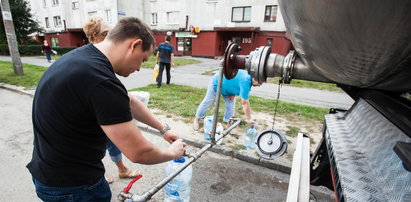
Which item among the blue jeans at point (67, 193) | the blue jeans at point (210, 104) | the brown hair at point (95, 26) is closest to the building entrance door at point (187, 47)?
the blue jeans at point (210, 104)

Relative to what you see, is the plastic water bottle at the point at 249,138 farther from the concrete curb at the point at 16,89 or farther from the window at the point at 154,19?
the window at the point at 154,19

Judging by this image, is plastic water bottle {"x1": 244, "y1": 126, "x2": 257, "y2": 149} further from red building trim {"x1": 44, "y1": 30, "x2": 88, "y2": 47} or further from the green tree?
red building trim {"x1": 44, "y1": 30, "x2": 88, "y2": 47}

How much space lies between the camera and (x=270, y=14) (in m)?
21.9

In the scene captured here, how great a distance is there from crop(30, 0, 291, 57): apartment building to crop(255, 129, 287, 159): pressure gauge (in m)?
19.6

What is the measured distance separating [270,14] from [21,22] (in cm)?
2780

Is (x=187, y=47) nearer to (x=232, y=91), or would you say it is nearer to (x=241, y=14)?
(x=241, y=14)

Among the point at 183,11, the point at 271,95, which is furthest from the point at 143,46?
the point at 183,11

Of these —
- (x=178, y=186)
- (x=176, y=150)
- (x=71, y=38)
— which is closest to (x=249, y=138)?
(x=178, y=186)

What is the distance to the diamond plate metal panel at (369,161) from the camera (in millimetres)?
1108

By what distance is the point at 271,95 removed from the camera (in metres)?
8.10

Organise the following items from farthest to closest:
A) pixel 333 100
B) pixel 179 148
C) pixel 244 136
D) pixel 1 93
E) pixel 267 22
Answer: pixel 267 22, pixel 333 100, pixel 1 93, pixel 244 136, pixel 179 148

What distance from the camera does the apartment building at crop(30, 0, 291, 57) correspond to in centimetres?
2225

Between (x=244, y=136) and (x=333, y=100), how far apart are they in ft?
17.7

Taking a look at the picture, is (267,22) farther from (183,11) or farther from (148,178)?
(148,178)
